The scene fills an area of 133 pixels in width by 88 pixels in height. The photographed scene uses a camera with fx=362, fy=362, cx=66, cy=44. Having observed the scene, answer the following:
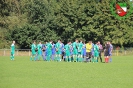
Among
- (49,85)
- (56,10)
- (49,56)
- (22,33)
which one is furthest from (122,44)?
(49,85)

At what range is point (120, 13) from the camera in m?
68.7

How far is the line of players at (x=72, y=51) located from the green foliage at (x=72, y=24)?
82.3 feet

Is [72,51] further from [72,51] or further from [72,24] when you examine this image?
[72,24]

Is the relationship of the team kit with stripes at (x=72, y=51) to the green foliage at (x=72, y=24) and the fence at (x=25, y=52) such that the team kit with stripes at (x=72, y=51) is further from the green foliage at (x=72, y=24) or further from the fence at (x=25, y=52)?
the green foliage at (x=72, y=24)

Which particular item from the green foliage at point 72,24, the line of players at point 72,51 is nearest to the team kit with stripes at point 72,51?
the line of players at point 72,51

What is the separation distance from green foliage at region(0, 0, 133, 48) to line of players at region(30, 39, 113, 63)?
25093 mm

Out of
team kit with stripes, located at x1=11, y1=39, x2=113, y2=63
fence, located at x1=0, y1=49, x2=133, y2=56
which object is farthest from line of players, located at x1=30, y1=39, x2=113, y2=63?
fence, located at x1=0, y1=49, x2=133, y2=56

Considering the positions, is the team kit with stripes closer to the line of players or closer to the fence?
the line of players

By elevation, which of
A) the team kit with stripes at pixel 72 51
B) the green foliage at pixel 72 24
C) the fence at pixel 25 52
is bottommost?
the team kit with stripes at pixel 72 51

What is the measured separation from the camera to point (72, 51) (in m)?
37.2

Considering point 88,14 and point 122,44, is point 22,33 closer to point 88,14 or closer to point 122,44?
point 88,14

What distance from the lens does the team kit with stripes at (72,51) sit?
34969 millimetres

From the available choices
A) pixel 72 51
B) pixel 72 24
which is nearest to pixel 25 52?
pixel 72 24

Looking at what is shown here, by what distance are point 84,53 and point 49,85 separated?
22.2 m
